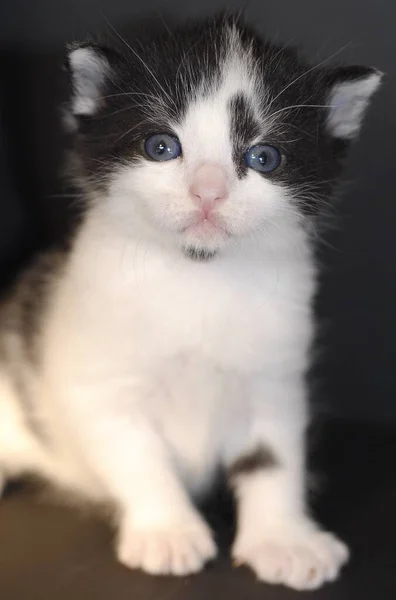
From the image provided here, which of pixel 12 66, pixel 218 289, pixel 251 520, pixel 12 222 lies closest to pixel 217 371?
pixel 218 289

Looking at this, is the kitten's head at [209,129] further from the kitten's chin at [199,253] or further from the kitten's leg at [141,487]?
the kitten's leg at [141,487]

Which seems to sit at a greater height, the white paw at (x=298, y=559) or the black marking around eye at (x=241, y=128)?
the black marking around eye at (x=241, y=128)

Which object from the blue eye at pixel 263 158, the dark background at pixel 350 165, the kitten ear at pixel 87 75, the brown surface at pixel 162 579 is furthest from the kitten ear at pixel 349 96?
the brown surface at pixel 162 579

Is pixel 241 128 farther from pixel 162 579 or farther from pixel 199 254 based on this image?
pixel 162 579

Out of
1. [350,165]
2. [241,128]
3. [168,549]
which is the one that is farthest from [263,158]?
[168,549]

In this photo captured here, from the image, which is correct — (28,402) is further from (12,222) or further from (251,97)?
(251,97)

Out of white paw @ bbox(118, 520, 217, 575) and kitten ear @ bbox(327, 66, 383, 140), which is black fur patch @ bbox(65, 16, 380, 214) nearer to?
kitten ear @ bbox(327, 66, 383, 140)
